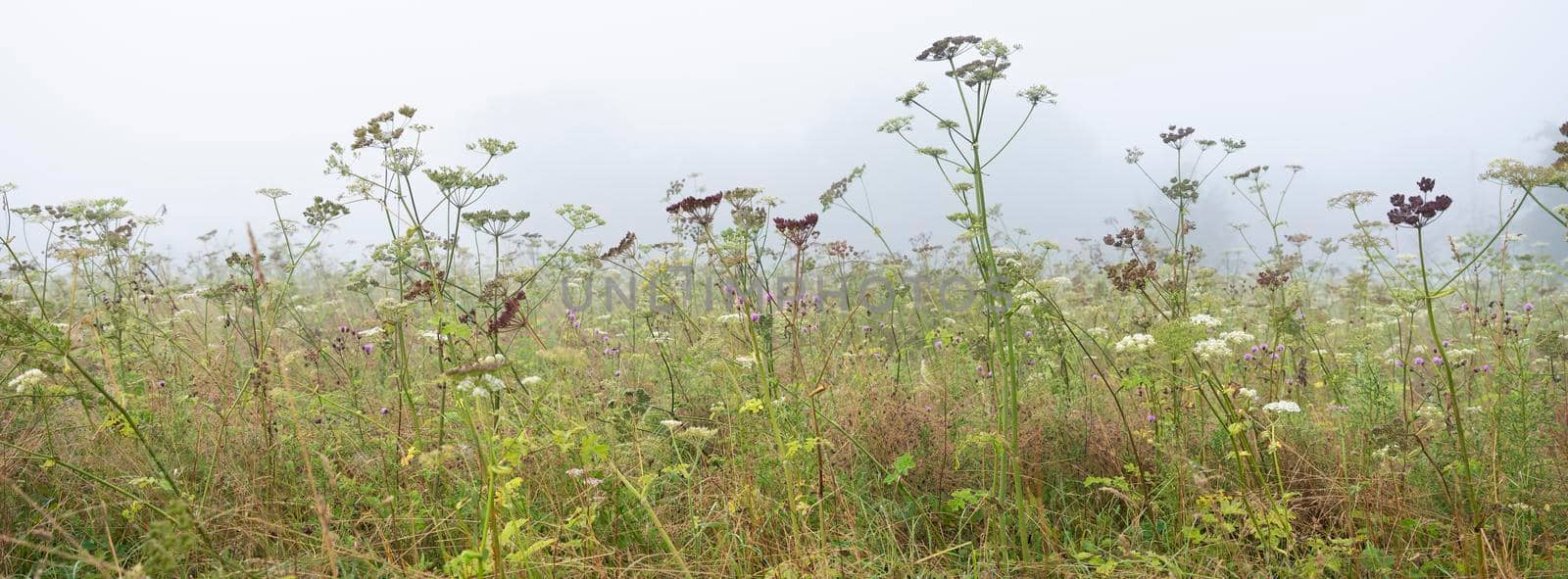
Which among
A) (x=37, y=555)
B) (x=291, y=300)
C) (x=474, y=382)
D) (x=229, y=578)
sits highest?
(x=474, y=382)

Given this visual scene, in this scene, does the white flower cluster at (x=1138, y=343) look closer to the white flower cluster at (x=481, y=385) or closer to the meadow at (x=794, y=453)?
the meadow at (x=794, y=453)

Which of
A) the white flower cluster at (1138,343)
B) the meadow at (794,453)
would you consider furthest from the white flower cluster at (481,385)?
the white flower cluster at (1138,343)

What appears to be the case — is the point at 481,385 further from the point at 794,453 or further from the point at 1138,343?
the point at 1138,343

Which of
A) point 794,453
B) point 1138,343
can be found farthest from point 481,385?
point 1138,343

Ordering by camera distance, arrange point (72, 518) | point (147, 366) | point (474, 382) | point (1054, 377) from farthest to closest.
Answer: point (147, 366)
point (1054, 377)
point (72, 518)
point (474, 382)

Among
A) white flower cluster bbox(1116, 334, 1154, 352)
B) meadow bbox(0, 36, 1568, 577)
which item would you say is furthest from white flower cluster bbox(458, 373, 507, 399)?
white flower cluster bbox(1116, 334, 1154, 352)

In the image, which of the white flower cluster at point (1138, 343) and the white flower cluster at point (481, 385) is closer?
the white flower cluster at point (481, 385)

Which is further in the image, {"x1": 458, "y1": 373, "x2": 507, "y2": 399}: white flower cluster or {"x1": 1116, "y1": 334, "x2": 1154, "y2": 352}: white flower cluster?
{"x1": 1116, "y1": 334, "x2": 1154, "y2": 352}: white flower cluster

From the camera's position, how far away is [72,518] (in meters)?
3.64

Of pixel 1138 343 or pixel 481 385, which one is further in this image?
pixel 1138 343

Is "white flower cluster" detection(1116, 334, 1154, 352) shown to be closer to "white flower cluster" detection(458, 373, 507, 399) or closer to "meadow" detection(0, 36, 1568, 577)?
"meadow" detection(0, 36, 1568, 577)

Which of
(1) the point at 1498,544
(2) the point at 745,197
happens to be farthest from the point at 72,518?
(1) the point at 1498,544

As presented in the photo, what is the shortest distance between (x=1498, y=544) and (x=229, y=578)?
4.70m

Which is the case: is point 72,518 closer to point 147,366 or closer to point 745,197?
point 147,366
